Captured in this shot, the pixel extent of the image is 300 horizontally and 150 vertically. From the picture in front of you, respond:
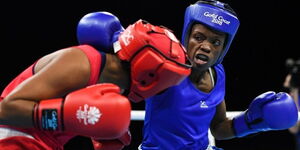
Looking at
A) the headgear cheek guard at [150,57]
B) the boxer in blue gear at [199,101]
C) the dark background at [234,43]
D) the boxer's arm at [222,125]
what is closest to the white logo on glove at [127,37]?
the headgear cheek guard at [150,57]

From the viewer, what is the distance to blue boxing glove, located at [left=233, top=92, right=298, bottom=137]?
1.80m

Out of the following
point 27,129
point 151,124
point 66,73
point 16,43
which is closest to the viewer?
point 66,73

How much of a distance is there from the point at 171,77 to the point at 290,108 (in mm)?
691

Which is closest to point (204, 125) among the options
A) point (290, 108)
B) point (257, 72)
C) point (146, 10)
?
point (290, 108)

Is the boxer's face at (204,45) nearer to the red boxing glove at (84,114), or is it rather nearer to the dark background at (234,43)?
the red boxing glove at (84,114)

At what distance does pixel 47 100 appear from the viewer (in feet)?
4.04

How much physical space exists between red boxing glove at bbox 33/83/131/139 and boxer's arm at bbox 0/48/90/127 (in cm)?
3

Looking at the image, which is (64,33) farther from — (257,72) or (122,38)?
(122,38)

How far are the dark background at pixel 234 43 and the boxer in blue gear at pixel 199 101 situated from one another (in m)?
2.95

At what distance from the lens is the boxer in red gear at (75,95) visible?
47.6 inches

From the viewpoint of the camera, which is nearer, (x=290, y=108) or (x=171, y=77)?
(x=171, y=77)

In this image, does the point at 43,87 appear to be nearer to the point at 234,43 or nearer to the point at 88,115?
the point at 88,115

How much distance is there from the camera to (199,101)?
1.74 metres

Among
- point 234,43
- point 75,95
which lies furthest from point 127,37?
point 234,43
